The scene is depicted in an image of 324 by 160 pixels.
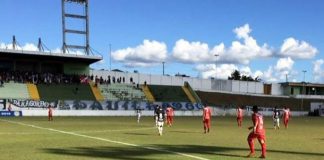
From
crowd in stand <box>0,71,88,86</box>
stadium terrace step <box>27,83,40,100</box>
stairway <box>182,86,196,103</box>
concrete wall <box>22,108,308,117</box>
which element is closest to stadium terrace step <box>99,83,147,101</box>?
crowd in stand <box>0,71,88,86</box>

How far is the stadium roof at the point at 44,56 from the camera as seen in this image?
85575mm

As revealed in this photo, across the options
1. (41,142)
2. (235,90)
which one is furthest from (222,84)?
(41,142)

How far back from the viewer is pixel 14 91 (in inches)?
3113

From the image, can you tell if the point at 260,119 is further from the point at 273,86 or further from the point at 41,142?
the point at 273,86

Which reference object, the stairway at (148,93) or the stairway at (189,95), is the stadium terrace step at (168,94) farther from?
the stairway at (189,95)

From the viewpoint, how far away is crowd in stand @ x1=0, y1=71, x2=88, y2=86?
84000 millimetres

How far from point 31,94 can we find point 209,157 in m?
63.5

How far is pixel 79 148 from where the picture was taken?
22.5 metres

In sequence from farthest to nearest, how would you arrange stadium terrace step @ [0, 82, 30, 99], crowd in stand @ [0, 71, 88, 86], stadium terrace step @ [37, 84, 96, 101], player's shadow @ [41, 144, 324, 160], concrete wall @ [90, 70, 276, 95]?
concrete wall @ [90, 70, 276, 95], crowd in stand @ [0, 71, 88, 86], stadium terrace step @ [37, 84, 96, 101], stadium terrace step @ [0, 82, 30, 99], player's shadow @ [41, 144, 324, 160]

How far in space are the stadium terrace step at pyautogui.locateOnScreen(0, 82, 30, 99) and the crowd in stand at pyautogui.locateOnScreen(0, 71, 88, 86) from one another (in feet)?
4.58

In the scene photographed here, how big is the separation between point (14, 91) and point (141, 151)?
61.3 meters

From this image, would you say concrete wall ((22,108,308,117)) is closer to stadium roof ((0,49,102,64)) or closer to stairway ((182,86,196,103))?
stairway ((182,86,196,103))


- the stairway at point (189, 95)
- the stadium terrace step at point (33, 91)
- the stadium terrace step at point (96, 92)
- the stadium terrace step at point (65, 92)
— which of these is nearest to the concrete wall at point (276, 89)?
the stairway at point (189, 95)

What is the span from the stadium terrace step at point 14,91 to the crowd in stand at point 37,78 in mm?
1396
